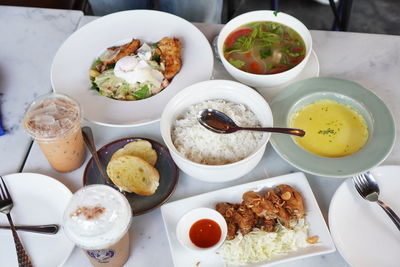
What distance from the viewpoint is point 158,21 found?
1.88m

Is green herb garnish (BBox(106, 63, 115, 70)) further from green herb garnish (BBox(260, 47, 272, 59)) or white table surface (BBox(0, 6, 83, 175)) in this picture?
green herb garnish (BBox(260, 47, 272, 59))

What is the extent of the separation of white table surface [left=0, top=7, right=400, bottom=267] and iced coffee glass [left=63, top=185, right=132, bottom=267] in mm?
215

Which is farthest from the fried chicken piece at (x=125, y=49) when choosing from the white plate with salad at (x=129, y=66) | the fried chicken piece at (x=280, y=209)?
the fried chicken piece at (x=280, y=209)

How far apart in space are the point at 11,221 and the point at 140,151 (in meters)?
0.47

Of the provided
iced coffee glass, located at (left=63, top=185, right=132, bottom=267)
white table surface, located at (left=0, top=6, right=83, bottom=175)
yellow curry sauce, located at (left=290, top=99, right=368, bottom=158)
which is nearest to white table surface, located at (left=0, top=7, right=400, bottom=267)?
white table surface, located at (left=0, top=6, right=83, bottom=175)

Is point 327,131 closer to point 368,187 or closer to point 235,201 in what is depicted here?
point 368,187

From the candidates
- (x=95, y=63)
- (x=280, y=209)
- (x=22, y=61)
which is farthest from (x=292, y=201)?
(x=22, y=61)

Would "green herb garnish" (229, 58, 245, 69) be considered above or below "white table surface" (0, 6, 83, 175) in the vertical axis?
above

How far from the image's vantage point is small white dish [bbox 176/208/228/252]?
4.02ft

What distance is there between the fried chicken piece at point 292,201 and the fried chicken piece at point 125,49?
34.2 inches

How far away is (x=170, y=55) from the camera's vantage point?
1.70 meters

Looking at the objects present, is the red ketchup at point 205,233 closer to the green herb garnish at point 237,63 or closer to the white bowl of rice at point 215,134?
the white bowl of rice at point 215,134

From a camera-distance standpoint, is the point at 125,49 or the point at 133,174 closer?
the point at 133,174

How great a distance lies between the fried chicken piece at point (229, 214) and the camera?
1.26m
